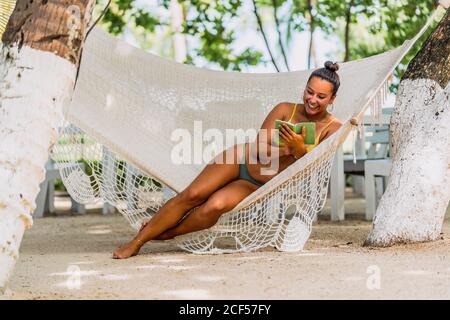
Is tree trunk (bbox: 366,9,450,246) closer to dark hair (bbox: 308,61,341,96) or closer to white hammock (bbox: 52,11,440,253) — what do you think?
white hammock (bbox: 52,11,440,253)

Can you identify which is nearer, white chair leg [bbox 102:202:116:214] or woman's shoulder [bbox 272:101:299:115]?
woman's shoulder [bbox 272:101:299:115]

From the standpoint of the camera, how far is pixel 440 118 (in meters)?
3.54

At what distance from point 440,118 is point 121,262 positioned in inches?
57.7

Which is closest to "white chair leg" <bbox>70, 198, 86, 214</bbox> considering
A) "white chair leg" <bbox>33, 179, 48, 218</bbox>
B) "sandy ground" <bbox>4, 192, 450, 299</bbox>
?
"white chair leg" <bbox>33, 179, 48, 218</bbox>

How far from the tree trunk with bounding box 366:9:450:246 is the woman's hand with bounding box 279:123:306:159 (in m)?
0.44

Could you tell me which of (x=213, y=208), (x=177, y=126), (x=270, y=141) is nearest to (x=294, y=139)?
(x=270, y=141)

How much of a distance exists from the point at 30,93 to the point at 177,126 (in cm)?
170

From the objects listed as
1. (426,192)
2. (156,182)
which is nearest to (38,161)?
(156,182)

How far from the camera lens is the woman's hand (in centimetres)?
339

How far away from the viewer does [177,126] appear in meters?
4.18

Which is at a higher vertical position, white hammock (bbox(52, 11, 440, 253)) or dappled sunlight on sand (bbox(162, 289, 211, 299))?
white hammock (bbox(52, 11, 440, 253))

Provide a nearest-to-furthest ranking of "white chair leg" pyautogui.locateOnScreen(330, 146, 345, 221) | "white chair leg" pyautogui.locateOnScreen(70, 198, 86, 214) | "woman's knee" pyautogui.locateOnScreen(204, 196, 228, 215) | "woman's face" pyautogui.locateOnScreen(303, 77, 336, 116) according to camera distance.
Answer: "woman's knee" pyautogui.locateOnScreen(204, 196, 228, 215), "woman's face" pyautogui.locateOnScreen(303, 77, 336, 116), "white chair leg" pyautogui.locateOnScreen(330, 146, 345, 221), "white chair leg" pyautogui.locateOnScreen(70, 198, 86, 214)

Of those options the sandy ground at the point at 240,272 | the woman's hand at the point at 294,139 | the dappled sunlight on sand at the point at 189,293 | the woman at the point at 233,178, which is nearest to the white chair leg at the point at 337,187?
the sandy ground at the point at 240,272
